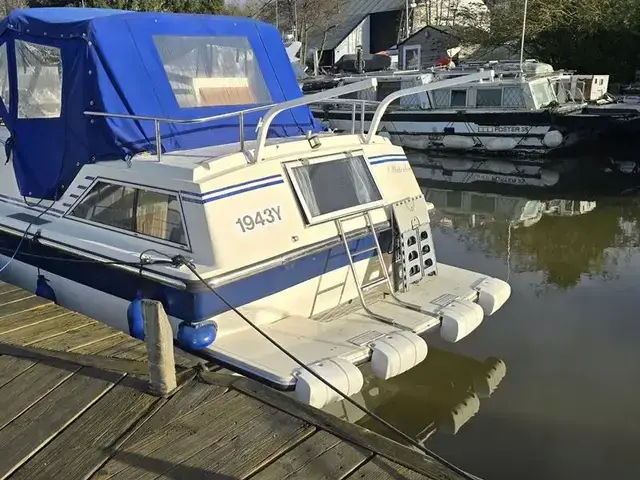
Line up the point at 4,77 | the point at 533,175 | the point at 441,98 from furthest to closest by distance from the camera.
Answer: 1. the point at 441,98
2. the point at 533,175
3. the point at 4,77

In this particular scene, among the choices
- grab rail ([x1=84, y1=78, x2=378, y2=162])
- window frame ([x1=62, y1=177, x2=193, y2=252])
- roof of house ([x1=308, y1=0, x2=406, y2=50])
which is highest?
roof of house ([x1=308, y1=0, x2=406, y2=50])

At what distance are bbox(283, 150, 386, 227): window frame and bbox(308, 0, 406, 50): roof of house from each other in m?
40.6

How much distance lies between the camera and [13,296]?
245 inches

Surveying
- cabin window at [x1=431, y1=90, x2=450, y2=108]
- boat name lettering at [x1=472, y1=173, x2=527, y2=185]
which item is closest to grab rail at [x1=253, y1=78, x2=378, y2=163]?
boat name lettering at [x1=472, y1=173, x2=527, y2=185]

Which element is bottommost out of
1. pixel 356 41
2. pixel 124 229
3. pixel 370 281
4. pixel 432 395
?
pixel 432 395

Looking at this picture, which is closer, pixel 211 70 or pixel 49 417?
pixel 49 417

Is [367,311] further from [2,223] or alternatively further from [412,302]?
[2,223]

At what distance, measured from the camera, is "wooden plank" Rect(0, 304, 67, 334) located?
18.1ft

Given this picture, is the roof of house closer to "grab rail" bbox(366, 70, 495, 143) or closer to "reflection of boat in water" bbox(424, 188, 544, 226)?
"reflection of boat in water" bbox(424, 188, 544, 226)

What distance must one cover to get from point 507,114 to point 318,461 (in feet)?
53.1

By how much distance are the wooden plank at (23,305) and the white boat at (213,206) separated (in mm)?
316

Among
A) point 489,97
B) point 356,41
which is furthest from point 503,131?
point 356,41

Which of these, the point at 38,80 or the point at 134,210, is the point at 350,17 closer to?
the point at 38,80

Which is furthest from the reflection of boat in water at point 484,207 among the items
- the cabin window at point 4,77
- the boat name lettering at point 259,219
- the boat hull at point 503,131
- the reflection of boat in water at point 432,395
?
the cabin window at point 4,77
